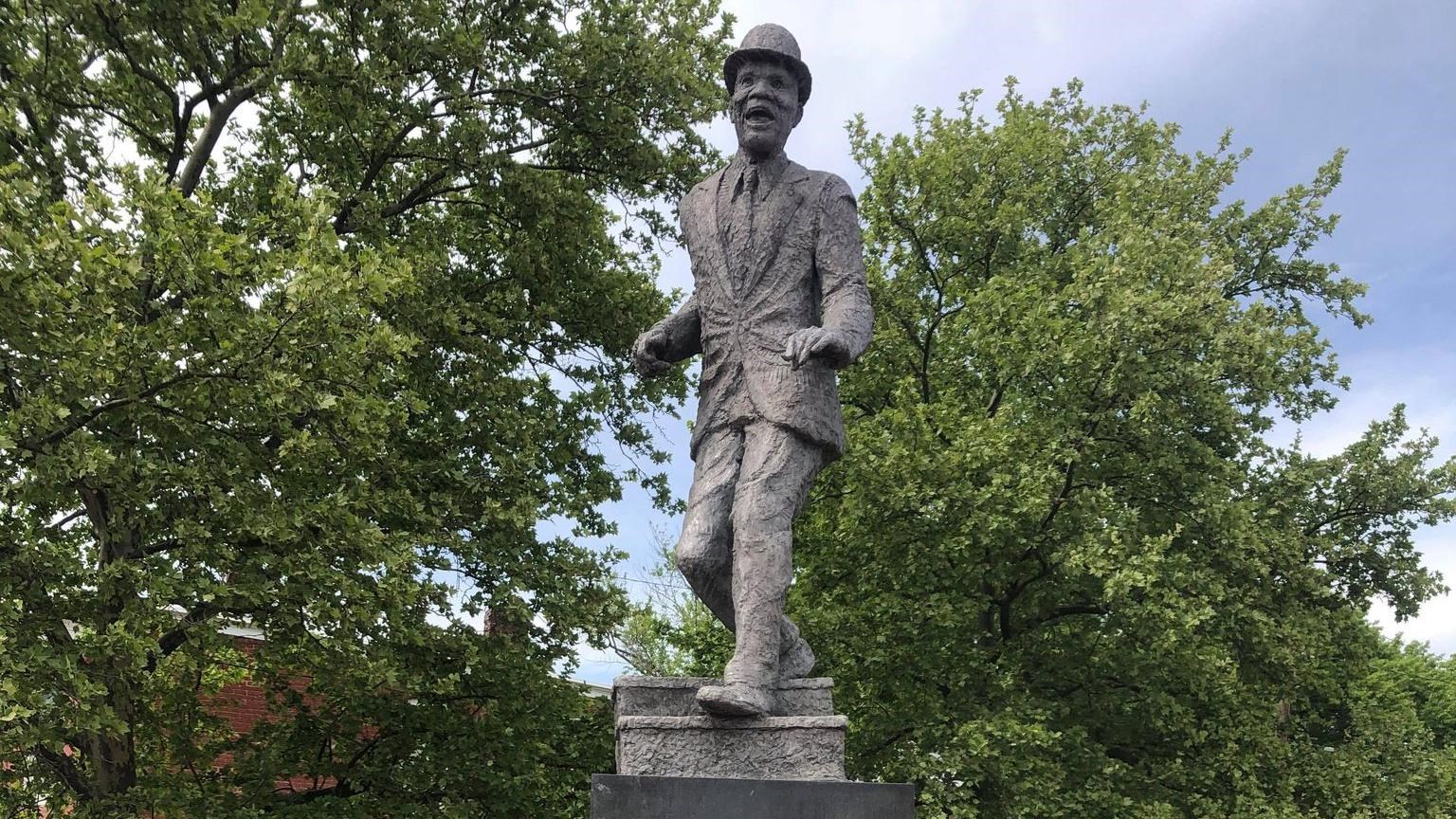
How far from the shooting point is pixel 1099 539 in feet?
44.6

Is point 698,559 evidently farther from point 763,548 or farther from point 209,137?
point 209,137

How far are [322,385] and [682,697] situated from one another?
258 inches

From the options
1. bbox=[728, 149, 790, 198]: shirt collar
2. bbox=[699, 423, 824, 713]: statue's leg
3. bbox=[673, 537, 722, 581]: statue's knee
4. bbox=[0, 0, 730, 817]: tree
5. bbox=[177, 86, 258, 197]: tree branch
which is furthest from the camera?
bbox=[177, 86, 258, 197]: tree branch

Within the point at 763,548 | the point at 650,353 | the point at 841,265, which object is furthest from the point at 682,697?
the point at 841,265

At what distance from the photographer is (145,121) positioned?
1246cm

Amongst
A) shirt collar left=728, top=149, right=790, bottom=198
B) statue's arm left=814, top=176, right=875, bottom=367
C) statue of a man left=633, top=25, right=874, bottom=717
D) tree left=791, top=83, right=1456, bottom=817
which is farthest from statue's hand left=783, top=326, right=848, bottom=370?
tree left=791, top=83, right=1456, bottom=817

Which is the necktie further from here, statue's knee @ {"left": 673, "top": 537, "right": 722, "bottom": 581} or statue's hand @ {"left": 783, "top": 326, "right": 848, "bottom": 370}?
statue's knee @ {"left": 673, "top": 537, "right": 722, "bottom": 581}

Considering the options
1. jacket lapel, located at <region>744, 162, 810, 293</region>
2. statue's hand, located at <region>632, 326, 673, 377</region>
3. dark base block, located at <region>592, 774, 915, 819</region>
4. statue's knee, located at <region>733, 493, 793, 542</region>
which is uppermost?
jacket lapel, located at <region>744, 162, 810, 293</region>

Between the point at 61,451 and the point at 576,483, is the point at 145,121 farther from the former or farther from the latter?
the point at 576,483

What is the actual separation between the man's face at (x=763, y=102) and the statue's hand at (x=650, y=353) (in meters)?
0.91

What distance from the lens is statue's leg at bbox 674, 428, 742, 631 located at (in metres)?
4.73

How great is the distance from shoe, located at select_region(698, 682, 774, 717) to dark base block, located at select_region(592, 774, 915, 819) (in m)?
0.23

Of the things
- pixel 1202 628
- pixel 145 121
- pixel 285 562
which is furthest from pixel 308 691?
pixel 1202 628

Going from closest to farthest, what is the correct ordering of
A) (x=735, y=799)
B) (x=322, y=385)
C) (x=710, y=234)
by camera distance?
(x=735, y=799) < (x=710, y=234) < (x=322, y=385)
